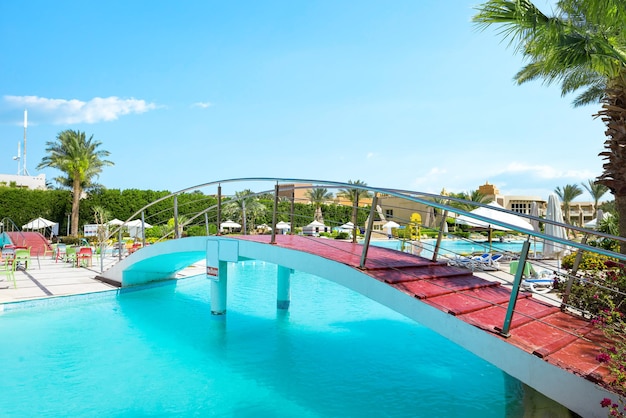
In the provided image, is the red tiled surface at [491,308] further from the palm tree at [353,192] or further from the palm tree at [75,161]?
the palm tree at [75,161]

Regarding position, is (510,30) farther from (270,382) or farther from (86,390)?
(86,390)

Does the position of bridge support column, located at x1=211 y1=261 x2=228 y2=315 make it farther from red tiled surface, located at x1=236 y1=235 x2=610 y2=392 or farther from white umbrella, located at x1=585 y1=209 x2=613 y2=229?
white umbrella, located at x1=585 y1=209 x2=613 y2=229

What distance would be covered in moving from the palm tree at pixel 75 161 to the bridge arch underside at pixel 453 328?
2556cm

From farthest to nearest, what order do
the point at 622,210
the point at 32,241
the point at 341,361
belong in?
1. the point at 32,241
2. the point at 622,210
3. the point at 341,361

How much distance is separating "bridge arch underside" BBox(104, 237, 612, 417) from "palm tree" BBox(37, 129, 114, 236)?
2556 cm

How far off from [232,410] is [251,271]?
1319 centimetres

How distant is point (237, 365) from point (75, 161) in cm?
2970

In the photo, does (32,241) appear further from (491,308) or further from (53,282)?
(491,308)

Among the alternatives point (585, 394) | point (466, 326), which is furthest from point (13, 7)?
point (585, 394)

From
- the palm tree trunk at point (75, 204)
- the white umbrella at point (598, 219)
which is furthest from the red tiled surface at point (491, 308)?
the palm tree trunk at point (75, 204)

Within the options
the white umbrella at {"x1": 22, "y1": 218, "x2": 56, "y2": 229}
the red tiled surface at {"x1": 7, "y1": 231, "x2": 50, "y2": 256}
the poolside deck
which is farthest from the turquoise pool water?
the white umbrella at {"x1": 22, "y1": 218, "x2": 56, "y2": 229}

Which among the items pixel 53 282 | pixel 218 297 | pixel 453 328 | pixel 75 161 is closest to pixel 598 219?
pixel 218 297

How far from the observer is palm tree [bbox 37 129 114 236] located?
100ft

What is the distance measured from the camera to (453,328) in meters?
4.55
